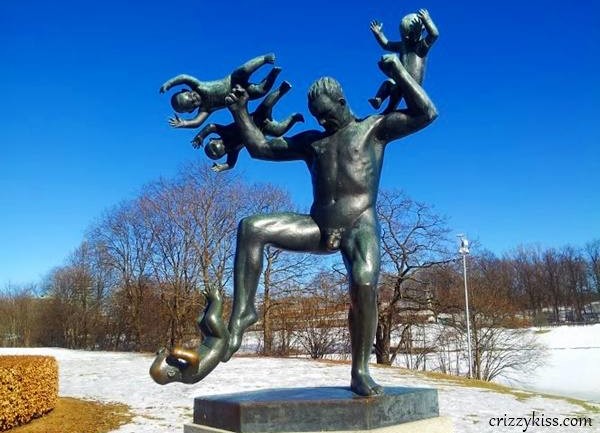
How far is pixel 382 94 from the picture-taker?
14.1 ft

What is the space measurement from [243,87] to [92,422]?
9967mm

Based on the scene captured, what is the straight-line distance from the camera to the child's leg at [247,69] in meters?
4.32

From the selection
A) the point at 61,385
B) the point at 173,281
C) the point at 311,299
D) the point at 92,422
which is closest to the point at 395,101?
the point at 92,422

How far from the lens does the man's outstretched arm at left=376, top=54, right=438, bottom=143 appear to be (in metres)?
3.91

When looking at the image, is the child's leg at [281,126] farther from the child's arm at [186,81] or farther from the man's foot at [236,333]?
the man's foot at [236,333]

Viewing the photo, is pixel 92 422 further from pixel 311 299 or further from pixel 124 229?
pixel 124 229

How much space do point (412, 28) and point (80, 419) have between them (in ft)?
37.4

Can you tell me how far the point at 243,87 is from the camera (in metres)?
4.39

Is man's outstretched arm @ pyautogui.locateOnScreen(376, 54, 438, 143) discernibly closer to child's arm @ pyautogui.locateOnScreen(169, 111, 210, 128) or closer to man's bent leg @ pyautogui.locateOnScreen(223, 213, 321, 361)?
man's bent leg @ pyautogui.locateOnScreen(223, 213, 321, 361)

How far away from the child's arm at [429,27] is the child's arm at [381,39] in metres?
0.24

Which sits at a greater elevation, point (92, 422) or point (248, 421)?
point (248, 421)

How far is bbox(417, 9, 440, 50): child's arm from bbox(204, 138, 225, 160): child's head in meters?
1.82

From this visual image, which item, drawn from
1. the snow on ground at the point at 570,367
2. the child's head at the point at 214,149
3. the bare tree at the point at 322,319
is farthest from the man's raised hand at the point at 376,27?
the bare tree at the point at 322,319

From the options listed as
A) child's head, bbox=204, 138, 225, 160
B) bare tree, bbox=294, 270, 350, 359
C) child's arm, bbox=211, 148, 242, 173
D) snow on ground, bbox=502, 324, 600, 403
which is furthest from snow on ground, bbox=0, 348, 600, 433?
child's head, bbox=204, 138, 225, 160
